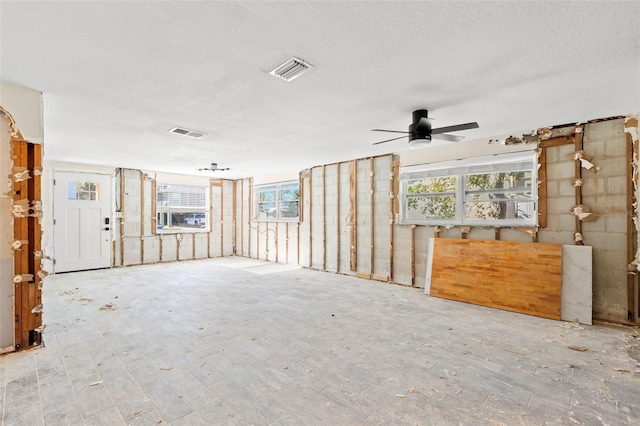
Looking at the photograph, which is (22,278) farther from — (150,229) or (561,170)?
(561,170)

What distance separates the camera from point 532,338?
323 centimetres

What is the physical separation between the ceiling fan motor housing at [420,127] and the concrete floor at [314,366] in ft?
7.67

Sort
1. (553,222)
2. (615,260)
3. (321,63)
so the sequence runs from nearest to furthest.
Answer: (321,63) < (615,260) < (553,222)

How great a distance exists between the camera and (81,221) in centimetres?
691

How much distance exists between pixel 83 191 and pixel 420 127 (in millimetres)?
7740

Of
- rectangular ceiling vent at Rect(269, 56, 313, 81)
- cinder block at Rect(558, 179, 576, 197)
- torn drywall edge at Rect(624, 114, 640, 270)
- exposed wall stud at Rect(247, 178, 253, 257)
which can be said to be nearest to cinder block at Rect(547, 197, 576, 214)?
cinder block at Rect(558, 179, 576, 197)

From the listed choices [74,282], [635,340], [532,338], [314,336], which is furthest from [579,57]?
[74,282]

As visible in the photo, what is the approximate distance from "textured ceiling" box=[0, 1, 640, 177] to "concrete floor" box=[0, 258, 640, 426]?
2.64 meters

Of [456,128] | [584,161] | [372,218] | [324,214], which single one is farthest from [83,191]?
[584,161]

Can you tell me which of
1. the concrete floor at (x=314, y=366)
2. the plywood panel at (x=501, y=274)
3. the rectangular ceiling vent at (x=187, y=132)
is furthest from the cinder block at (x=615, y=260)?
the rectangular ceiling vent at (x=187, y=132)

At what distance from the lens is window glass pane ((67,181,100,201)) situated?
6.80 meters

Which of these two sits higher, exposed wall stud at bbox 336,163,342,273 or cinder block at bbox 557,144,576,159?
cinder block at bbox 557,144,576,159

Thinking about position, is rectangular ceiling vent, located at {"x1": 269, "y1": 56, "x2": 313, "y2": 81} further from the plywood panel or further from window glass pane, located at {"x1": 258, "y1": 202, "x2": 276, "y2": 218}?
window glass pane, located at {"x1": 258, "y1": 202, "x2": 276, "y2": 218}

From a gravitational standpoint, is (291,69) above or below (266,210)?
above
